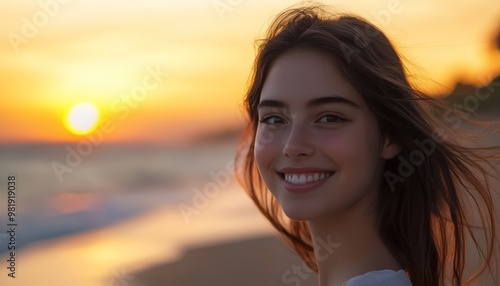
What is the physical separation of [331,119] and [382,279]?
69 centimetres

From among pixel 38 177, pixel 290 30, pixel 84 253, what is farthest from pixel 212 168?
pixel 290 30

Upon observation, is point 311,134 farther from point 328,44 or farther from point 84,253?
point 84,253

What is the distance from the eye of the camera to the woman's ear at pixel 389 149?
3125 millimetres

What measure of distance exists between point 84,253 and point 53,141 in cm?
1453

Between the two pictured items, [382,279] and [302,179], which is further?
[302,179]

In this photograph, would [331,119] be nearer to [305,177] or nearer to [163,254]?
[305,177]

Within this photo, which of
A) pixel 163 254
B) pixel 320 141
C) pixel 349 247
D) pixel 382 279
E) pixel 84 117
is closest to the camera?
pixel 382 279

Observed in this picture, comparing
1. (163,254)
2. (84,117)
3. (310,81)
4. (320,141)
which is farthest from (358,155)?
(84,117)

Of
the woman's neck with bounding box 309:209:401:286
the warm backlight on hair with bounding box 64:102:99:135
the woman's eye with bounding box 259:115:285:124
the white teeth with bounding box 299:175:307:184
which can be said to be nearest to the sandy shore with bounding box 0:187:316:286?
the warm backlight on hair with bounding box 64:102:99:135

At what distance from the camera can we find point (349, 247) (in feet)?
10.1

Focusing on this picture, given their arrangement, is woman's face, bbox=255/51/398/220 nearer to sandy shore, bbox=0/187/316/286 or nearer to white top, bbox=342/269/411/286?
white top, bbox=342/269/411/286

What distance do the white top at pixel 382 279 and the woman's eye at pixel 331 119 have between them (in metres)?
0.64

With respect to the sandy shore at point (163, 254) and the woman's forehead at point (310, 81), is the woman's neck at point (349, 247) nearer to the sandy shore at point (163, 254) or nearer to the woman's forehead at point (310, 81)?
the woman's forehead at point (310, 81)

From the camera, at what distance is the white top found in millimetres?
2711
